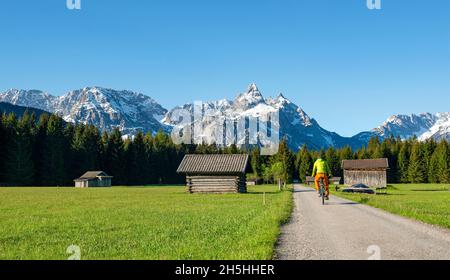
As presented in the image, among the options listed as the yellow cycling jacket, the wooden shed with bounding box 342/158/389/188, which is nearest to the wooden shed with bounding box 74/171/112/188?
the wooden shed with bounding box 342/158/389/188

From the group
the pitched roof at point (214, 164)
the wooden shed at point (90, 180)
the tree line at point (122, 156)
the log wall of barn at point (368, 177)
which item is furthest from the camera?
the wooden shed at point (90, 180)

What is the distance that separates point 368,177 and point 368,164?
308 centimetres

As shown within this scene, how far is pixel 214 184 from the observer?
5522cm

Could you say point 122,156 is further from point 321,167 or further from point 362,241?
point 362,241

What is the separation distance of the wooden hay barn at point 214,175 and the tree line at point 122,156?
897 inches

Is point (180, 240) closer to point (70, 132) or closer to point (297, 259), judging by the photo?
point (297, 259)

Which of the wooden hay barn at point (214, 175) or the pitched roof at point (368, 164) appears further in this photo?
the pitched roof at point (368, 164)

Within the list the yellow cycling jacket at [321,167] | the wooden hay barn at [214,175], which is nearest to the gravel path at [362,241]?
the yellow cycling jacket at [321,167]

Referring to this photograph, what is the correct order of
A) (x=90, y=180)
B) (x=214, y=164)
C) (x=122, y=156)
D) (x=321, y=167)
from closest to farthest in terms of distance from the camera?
(x=321, y=167) → (x=214, y=164) → (x=90, y=180) → (x=122, y=156)

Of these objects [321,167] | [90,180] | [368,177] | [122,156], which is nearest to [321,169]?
[321,167]

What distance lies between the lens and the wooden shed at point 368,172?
95250 mm

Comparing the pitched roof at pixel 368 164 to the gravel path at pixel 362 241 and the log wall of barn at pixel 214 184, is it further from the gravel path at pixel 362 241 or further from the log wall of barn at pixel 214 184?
the gravel path at pixel 362 241

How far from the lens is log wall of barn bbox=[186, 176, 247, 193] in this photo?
5478 cm

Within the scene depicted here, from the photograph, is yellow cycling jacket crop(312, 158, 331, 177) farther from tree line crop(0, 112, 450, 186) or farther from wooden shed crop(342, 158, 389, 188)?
wooden shed crop(342, 158, 389, 188)
